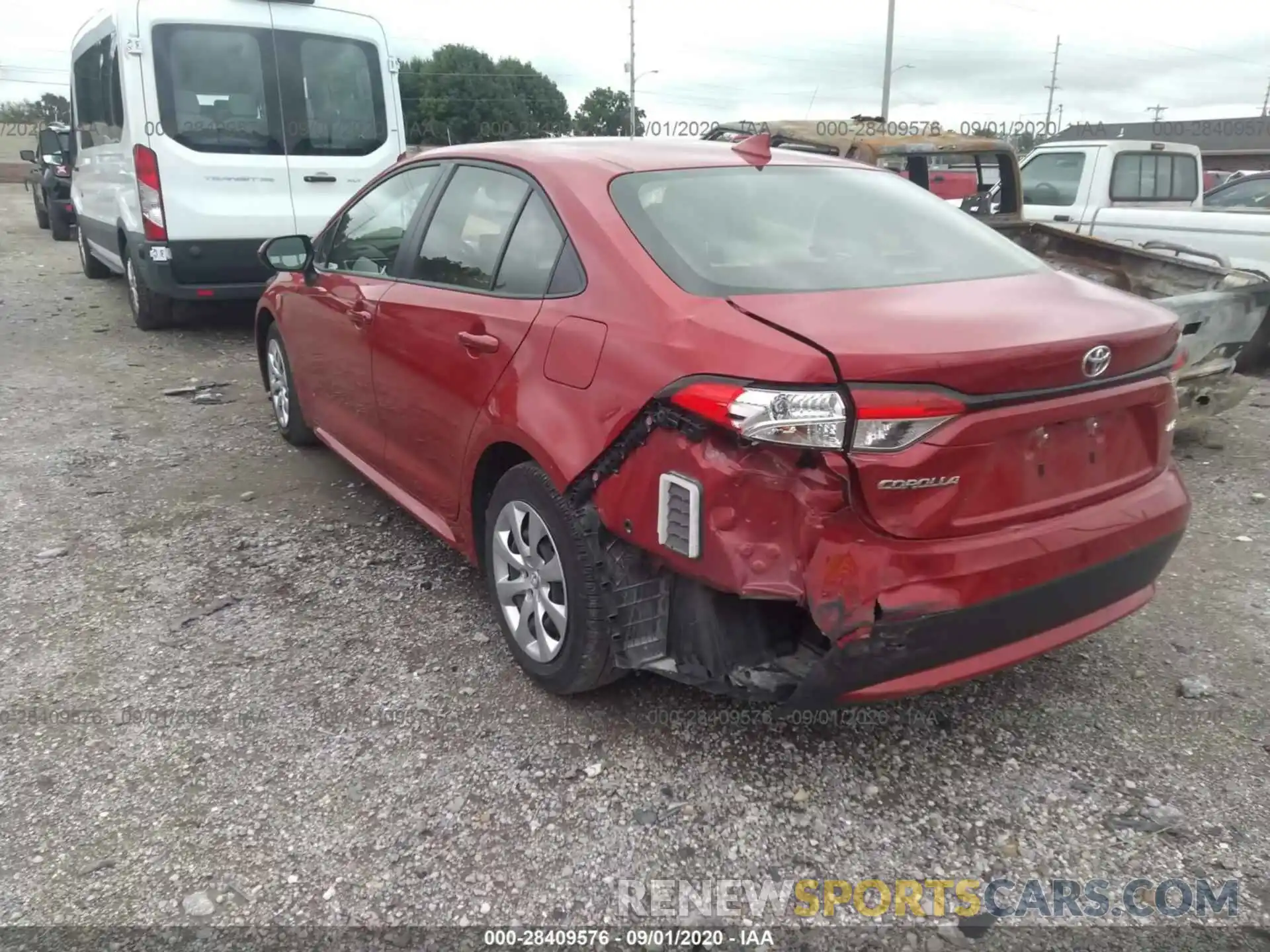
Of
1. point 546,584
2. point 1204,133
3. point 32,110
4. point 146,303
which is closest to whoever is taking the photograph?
point 546,584

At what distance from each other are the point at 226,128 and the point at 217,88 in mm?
306

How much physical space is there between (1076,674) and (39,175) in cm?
1886

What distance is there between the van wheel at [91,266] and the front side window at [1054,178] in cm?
1025

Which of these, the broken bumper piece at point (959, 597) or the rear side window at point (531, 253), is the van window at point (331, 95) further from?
the broken bumper piece at point (959, 597)

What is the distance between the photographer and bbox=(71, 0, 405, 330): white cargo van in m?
7.25

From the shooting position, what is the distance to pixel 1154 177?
898 centimetres

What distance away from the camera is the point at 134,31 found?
7133 millimetres

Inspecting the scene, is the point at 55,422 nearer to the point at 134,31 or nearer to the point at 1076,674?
the point at 134,31

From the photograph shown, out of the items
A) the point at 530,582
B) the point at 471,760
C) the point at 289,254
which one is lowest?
the point at 471,760

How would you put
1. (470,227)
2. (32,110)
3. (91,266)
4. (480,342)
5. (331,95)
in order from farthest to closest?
(32,110), (91,266), (331,95), (470,227), (480,342)

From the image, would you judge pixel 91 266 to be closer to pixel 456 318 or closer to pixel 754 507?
pixel 456 318

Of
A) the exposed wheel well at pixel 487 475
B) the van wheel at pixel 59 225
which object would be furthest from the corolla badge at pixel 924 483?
the van wheel at pixel 59 225

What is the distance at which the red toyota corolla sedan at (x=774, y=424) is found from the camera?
215cm

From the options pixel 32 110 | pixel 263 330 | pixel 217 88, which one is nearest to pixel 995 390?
pixel 263 330
